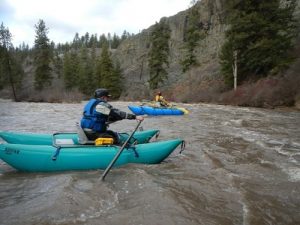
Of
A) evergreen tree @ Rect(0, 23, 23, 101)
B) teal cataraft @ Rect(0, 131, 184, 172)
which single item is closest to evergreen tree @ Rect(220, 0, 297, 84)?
teal cataraft @ Rect(0, 131, 184, 172)

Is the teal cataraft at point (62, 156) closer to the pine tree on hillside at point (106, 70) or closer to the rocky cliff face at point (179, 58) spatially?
the rocky cliff face at point (179, 58)

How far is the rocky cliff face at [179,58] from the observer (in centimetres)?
3691

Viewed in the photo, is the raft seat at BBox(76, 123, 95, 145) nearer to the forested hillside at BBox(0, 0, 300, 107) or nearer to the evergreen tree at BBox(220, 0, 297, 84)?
the forested hillside at BBox(0, 0, 300, 107)

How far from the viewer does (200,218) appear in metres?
4.39

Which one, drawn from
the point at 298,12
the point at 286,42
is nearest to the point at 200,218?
the point at 286,42

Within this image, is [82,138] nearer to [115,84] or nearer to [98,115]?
[98,115]

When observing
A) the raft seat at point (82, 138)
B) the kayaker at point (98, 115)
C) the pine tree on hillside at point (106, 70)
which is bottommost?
the raft seat at point (82, 138)

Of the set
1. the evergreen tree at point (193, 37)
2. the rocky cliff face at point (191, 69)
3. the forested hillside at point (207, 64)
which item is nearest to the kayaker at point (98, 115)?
the forested hillside at point (207, 64)

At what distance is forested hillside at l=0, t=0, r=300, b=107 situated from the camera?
909 inches

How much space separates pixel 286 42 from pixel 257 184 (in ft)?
65.1

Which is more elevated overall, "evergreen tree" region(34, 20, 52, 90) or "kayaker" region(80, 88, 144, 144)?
"evergreen tree" region(34, 20, 52, 90)

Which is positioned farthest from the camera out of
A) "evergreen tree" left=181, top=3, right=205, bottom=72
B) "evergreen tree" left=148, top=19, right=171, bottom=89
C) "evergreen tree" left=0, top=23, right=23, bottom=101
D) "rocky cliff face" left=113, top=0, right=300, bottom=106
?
"evergreen tree" left=181, top=3, right=205, bottom=72

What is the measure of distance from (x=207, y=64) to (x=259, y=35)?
15166 mm

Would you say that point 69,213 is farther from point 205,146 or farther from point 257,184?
point 205,146
